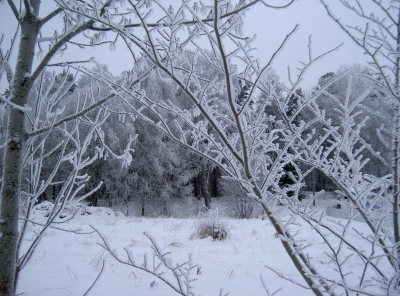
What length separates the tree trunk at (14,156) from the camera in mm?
1151

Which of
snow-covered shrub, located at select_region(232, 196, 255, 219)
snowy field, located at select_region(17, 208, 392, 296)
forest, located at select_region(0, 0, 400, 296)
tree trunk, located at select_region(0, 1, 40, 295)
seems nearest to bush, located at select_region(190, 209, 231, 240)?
snowy field, located at select_region(17, 208, 392, 296)

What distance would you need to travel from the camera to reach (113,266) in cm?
327

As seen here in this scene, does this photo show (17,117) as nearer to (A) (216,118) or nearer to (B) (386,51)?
(A) (216,118)

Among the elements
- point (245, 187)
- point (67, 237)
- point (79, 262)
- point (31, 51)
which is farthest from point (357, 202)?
point (67, 237)

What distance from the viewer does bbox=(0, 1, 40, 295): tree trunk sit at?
1.15 m

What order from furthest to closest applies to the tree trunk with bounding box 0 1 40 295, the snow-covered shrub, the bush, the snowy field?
the snow-covered shrub, the bush, the snowy field, the tree trunk with bounding box 0 1 40 295

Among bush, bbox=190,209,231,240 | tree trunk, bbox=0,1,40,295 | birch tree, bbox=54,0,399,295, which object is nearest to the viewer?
birch tree, bbox=54,0,399,295

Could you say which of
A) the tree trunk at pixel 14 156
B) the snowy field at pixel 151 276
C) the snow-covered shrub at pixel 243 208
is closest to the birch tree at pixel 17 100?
the tree trunk at pixel 14 156

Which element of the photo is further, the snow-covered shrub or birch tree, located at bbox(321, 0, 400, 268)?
the snow-covered shrub

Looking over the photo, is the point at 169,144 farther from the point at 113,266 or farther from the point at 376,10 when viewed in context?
the point at 376,10

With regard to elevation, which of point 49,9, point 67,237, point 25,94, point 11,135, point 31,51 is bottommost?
point 67,237

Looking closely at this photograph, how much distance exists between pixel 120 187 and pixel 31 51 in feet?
44.7

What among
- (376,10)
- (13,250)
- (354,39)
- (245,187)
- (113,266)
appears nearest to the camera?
(245,187)

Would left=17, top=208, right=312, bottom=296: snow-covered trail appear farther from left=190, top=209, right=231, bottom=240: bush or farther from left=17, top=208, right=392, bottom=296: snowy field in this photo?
left=190, top=209, right=231, bottom=240: bush
